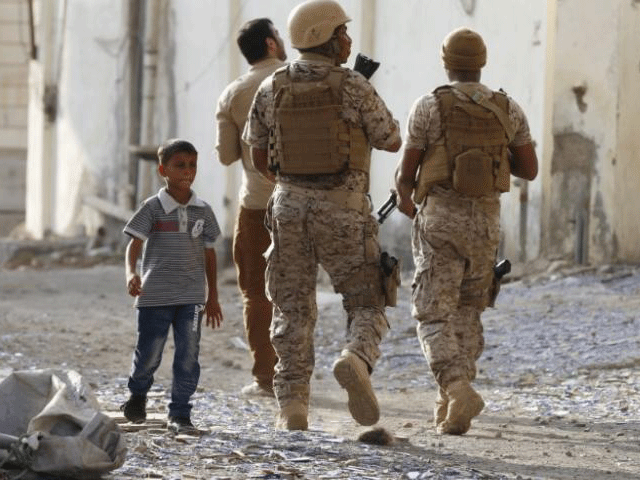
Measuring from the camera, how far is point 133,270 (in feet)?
21.5

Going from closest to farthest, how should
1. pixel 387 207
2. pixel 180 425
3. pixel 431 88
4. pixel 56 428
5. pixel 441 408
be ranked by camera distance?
pixel 56 428 < pixel 180 425 < pixel 441 408 < pixel 387 207 < pixel 431 88

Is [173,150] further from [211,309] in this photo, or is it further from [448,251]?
[448,251]

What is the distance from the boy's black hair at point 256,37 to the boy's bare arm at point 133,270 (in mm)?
1745

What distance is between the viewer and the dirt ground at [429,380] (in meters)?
6.04

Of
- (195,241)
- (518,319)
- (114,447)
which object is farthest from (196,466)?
(518,319)

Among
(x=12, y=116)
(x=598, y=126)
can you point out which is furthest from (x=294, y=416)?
(x=12, y=116)

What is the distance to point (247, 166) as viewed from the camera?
316 inches

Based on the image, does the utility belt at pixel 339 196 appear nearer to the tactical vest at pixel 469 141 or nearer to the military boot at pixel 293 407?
the tactical vest at pixel 469 141

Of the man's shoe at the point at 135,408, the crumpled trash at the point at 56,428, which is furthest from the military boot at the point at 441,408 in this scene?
the crumpled trash at the point at 56,428

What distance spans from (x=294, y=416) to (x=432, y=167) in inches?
44.8

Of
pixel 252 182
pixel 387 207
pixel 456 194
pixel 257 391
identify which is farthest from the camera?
pixel 257 391

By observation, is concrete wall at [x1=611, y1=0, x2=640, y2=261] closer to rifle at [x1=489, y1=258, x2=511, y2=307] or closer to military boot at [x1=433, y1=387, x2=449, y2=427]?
rifle at [x1=489, y1=258, x2=511, y2=307]

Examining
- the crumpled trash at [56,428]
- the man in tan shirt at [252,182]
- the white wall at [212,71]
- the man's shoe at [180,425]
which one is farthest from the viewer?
the white wall at [212,71]

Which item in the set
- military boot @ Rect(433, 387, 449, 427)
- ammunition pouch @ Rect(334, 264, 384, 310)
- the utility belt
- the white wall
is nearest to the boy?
the utility belt
